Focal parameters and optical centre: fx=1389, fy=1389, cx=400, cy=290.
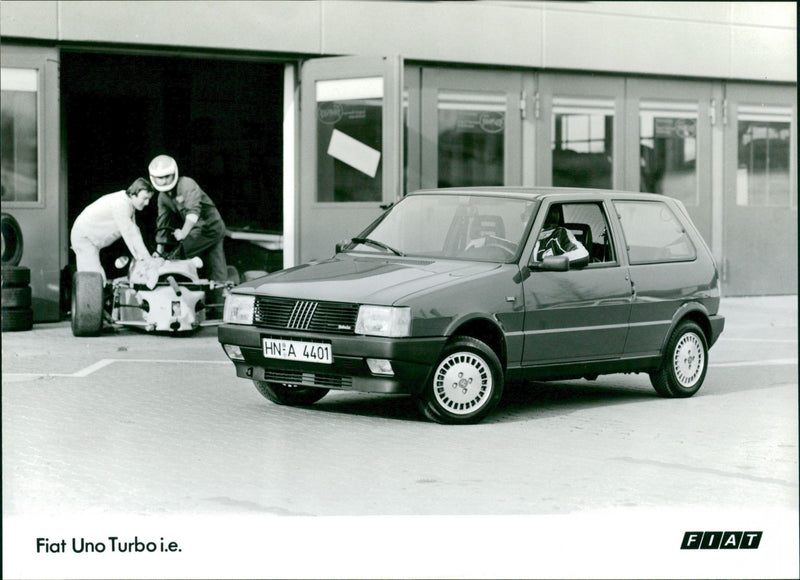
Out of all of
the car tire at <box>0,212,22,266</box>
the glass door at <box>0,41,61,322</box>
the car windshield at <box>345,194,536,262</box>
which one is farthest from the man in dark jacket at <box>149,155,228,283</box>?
the car windshield at <box>345,194,536,262</box>

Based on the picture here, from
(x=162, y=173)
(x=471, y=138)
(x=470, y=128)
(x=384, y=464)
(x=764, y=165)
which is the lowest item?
(x=384, y=464)

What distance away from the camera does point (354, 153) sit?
54.2 feet

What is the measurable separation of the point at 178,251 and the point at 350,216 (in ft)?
9.91

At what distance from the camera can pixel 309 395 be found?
30.9 feet

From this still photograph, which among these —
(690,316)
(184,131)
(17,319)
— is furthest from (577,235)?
(184,131)

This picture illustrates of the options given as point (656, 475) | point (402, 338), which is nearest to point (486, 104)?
point (402, 338)

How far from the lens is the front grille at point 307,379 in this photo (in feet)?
27.6

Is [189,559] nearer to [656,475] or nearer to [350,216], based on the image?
[656,475]

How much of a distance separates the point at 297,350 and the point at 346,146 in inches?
328

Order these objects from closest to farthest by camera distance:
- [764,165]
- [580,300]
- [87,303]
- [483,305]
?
[483,305] → [580,300] → [87,303] → [764,165]

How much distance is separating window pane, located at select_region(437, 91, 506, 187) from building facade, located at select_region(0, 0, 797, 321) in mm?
25

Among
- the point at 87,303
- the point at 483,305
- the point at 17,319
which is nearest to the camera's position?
the point at 483,305

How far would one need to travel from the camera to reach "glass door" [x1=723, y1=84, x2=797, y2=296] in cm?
1900

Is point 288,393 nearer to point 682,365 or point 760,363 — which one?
point 682,365
